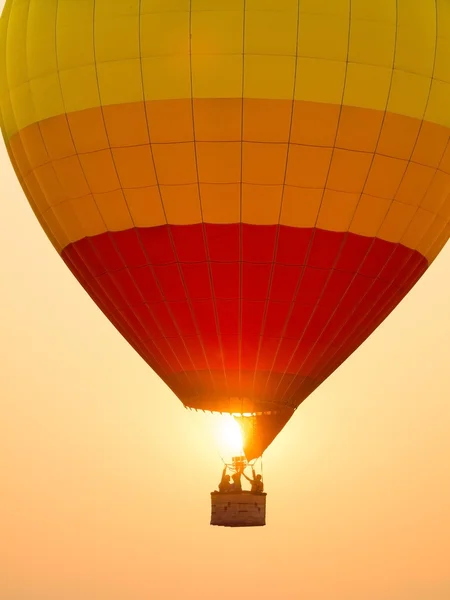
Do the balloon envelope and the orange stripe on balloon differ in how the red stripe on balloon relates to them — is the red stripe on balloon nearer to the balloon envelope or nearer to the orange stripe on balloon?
the balloon envelope

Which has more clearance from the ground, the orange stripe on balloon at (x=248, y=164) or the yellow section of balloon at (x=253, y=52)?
the yellow section of balloon at (x=253, y=52)

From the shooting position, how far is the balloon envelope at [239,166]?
2395cm

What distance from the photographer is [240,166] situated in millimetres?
24156

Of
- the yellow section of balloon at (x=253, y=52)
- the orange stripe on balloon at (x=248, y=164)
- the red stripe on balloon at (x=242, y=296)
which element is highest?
the yellow section of balloon at (x=253, y=52)

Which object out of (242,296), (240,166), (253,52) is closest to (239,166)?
(240,166)

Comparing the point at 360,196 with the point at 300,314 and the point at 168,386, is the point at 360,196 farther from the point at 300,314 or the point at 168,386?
the point at 168,386

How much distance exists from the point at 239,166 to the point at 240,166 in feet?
0.03

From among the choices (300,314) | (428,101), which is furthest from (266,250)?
(428,101)

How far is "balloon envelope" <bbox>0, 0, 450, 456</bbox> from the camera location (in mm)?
23953

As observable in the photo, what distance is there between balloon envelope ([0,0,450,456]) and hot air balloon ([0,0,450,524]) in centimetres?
2

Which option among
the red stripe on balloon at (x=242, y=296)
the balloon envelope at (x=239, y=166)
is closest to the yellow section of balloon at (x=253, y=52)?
the balloon envelope at (x=239, y=166)

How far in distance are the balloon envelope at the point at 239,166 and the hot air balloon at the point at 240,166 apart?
0.8 inches

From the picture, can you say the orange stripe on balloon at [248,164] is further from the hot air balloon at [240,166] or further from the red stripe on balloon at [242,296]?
the red stripe on balloon at [242,296]

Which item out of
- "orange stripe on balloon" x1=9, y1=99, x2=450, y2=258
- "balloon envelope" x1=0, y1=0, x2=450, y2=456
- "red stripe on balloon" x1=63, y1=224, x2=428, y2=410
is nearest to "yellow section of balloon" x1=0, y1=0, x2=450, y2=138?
"balloon envelope" x1=0, y1=0, x2=450, y2=456
